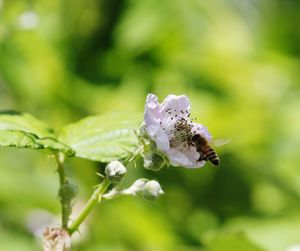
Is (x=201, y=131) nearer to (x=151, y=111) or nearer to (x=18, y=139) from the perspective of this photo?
(x=151, y=111)

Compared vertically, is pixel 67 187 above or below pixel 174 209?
below

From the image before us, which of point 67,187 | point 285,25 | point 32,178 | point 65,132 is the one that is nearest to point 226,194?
point 32,178

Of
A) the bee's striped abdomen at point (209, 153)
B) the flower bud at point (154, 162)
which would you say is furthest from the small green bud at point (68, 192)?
the bee's striped abdomen at point (209, 153)

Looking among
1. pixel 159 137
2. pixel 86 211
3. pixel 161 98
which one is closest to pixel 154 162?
pixel 159 137

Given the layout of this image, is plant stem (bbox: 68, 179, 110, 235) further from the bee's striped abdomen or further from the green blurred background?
the green blurred background

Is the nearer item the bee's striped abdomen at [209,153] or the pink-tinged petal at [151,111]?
the pink-tinged petal at [151,111]

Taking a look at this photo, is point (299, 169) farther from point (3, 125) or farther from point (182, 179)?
point (3, 125)

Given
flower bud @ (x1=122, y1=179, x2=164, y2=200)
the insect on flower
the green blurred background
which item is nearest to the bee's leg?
the insect on flower

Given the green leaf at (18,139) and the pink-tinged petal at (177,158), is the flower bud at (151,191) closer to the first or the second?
the pink-tinged petal at (177,158)

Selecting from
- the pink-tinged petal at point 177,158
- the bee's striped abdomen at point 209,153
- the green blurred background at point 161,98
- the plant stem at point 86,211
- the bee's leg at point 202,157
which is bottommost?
the plant stem at point 86,211
